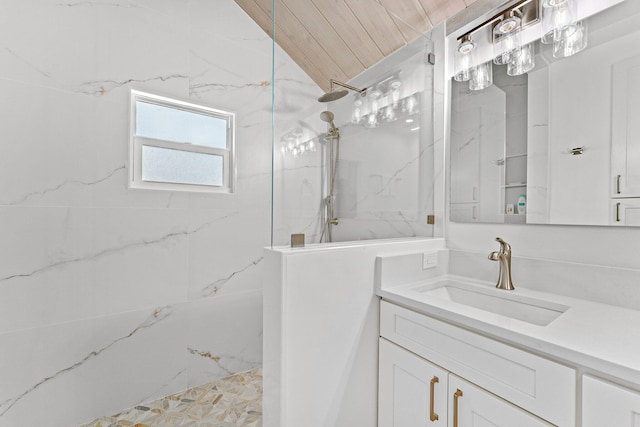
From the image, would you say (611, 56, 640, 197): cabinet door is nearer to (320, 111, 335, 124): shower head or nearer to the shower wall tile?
(320, 111, 335, 124): shower head

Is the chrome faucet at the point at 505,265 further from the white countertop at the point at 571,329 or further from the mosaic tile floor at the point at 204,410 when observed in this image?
the mosaic tile floor at the point at 204,410

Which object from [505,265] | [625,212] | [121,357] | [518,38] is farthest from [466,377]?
[121,357]

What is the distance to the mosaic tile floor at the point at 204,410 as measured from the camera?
1.66 meters

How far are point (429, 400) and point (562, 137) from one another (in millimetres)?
1186

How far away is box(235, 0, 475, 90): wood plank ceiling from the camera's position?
130cm

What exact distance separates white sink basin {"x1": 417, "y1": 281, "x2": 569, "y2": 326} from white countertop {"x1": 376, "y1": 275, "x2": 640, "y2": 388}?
0.02m

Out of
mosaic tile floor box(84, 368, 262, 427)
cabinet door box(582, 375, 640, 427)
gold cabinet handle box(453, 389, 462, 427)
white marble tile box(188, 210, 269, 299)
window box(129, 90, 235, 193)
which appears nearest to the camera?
cabinet door box(582, 375, 640, 427)

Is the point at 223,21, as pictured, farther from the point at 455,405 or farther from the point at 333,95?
the point at 455,405

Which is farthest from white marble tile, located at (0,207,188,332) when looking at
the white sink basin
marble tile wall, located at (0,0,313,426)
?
the white sink basin

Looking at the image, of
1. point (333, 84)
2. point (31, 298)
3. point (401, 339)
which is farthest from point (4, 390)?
point (333, 84)

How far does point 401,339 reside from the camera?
4.10 feet

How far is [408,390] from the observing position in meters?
1.21

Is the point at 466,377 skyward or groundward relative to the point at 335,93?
groundward

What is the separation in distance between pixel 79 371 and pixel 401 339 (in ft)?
5.66
